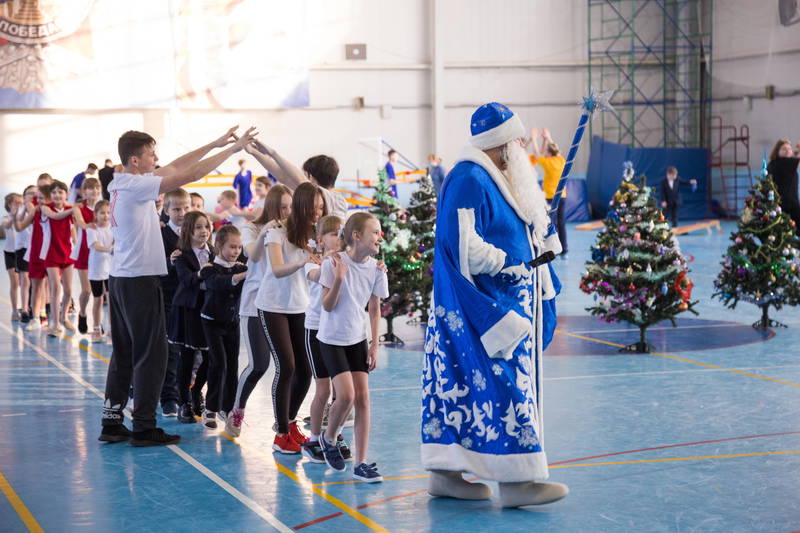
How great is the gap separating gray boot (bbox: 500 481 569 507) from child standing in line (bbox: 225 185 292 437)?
210cm

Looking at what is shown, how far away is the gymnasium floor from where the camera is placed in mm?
5074

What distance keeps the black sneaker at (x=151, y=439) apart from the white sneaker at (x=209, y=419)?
396 millimetres

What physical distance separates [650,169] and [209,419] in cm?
2472

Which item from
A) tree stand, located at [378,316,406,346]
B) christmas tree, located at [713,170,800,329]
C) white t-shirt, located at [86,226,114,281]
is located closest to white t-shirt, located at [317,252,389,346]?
tree stand, located at [378,316,406,346]

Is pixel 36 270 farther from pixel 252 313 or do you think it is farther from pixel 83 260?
pixel 252 313

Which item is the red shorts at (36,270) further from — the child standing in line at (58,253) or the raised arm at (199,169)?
the raised arm at (199,169)

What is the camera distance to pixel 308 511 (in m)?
5.19

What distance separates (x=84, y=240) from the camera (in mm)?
11242

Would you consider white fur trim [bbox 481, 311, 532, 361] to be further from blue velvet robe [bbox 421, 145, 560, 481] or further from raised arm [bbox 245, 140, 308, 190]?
raised arm [bbox 245, 140, 308, 190]

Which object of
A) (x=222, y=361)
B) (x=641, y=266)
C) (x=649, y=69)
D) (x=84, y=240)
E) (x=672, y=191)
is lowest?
(x=222, y=361)

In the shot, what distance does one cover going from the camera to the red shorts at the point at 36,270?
1165cm

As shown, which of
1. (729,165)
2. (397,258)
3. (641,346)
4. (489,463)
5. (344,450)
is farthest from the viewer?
(729,165)

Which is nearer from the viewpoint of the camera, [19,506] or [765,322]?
[19,506]

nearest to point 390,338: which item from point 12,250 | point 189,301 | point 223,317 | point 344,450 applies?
point 189,301
